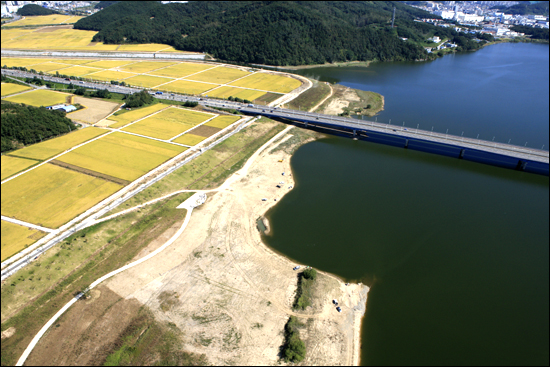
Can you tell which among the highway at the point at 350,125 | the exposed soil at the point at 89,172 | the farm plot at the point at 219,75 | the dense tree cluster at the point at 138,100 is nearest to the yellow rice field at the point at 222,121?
the highway at the point at 350,125

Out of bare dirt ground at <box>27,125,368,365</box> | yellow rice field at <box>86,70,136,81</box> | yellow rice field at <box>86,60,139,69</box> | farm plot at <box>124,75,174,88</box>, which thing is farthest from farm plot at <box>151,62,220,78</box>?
bare dirt ground at <box>27,125,368,365</box>

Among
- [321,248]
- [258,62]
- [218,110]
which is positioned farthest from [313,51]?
[321,248]

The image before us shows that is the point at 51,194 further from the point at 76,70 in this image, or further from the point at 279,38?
the point at 279,38

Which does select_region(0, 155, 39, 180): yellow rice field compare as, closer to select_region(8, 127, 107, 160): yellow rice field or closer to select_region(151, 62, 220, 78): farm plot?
select_region(8, 127, 107, 160): yellow rice field

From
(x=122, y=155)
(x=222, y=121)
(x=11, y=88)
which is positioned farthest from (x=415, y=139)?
(x=11, y=88)

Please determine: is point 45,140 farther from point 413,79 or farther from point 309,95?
point 413,79
